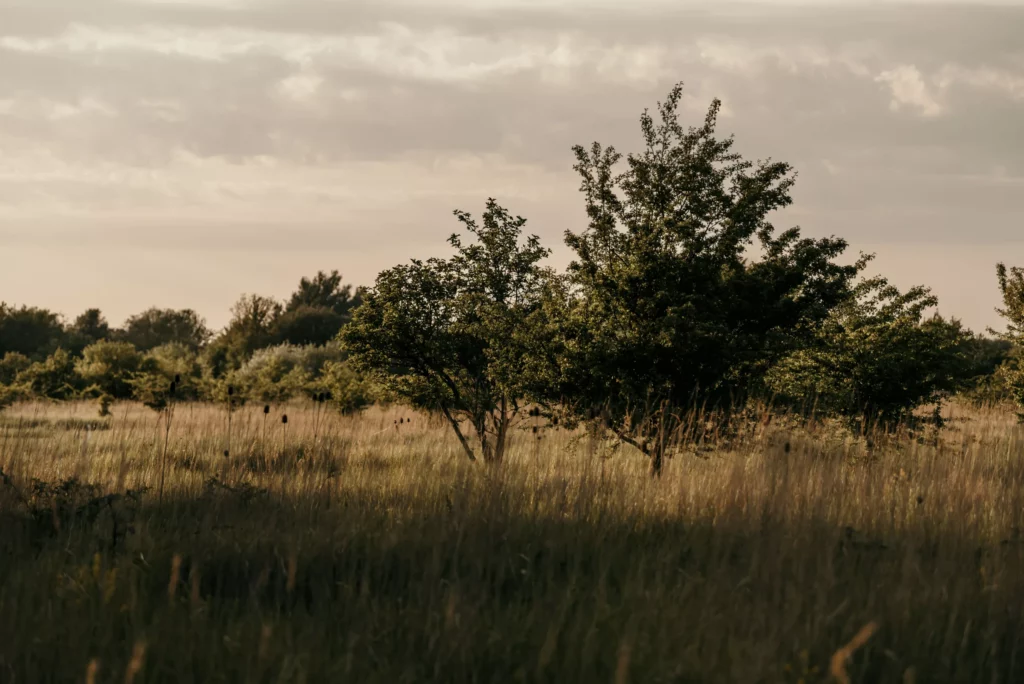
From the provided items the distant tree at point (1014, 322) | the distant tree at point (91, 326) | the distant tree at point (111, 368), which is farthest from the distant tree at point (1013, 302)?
the distant tree at point (91, 326)

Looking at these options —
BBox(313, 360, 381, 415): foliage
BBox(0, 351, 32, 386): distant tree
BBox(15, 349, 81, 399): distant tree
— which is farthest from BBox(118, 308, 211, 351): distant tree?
BBox(313, 360, 381, 415): foliage

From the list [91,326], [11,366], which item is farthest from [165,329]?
[11,366]

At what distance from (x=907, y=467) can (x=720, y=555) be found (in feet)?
10.8

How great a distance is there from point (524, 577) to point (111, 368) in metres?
30.6

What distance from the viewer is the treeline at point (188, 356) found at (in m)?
27.3

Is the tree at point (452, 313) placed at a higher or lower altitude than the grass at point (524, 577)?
higher

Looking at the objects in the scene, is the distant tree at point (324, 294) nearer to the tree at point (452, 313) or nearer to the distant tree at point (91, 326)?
the distant tree at point (91, 326)

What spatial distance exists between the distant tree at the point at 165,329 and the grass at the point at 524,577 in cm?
6496

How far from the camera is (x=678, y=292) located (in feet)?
26.4

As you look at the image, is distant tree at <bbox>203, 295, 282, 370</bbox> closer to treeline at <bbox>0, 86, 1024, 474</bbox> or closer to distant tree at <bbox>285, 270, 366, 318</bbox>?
distant tree at <bbox>285, 270, 366, 318</bbox>

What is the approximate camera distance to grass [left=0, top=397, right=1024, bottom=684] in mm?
3127

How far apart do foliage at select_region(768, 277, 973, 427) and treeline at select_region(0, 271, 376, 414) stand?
21.4ft

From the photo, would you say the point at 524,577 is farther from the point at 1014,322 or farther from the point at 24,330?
the point at 24,330

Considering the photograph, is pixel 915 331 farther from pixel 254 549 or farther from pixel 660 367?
pixel 254 549
